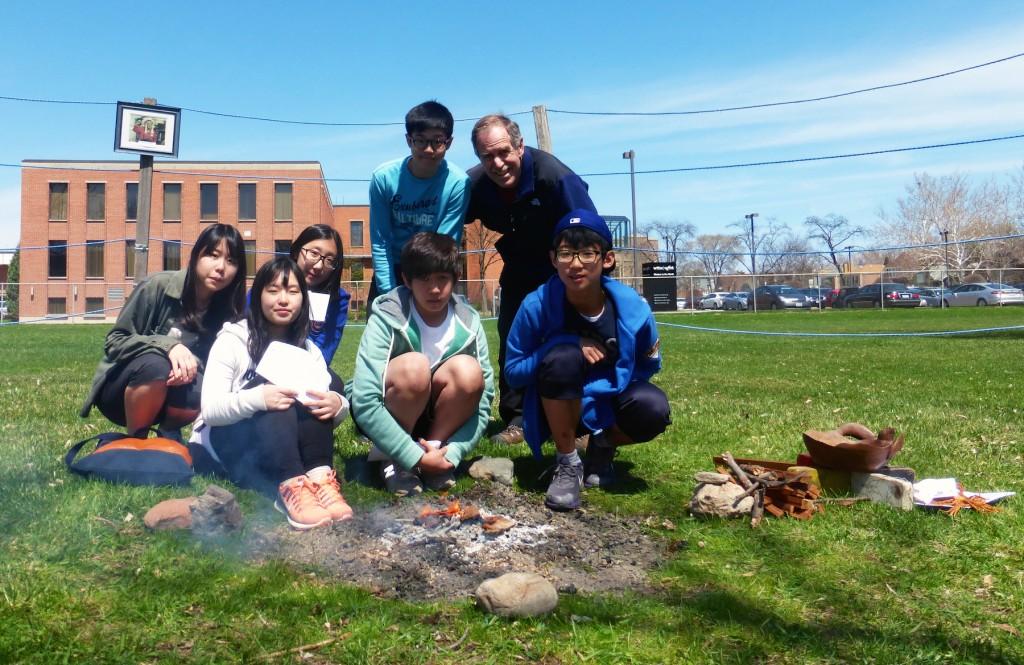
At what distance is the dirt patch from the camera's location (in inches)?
97.0

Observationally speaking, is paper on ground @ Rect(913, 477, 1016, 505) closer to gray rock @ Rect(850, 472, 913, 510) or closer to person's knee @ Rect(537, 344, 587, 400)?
gray rock @ Rect(850, 472, 913, 510)

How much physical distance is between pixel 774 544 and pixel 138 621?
1937 mm

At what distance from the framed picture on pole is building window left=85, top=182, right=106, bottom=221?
38.1m

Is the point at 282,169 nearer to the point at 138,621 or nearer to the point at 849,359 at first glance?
the point at 849,359

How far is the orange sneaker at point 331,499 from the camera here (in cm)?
295

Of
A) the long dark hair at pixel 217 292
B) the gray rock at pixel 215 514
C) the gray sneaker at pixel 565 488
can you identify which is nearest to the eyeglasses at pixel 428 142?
Answer: the long dark hair at pixel 217 292

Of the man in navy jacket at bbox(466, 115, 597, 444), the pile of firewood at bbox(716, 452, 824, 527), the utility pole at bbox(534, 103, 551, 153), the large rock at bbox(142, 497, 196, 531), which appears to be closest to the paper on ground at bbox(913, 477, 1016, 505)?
the pile of firewood at bbox(716, 452, 824, 527)

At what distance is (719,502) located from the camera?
3057 millimetres

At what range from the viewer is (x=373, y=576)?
2473 mm

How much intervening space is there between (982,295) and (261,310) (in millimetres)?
36287

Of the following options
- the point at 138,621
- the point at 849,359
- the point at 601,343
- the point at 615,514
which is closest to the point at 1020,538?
the point at 615,514

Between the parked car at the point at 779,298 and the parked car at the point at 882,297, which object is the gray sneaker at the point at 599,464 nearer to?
the parked car at the point at 882,297

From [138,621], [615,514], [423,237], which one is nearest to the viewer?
[138,621]

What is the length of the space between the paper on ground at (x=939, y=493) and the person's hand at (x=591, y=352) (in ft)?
4.26
